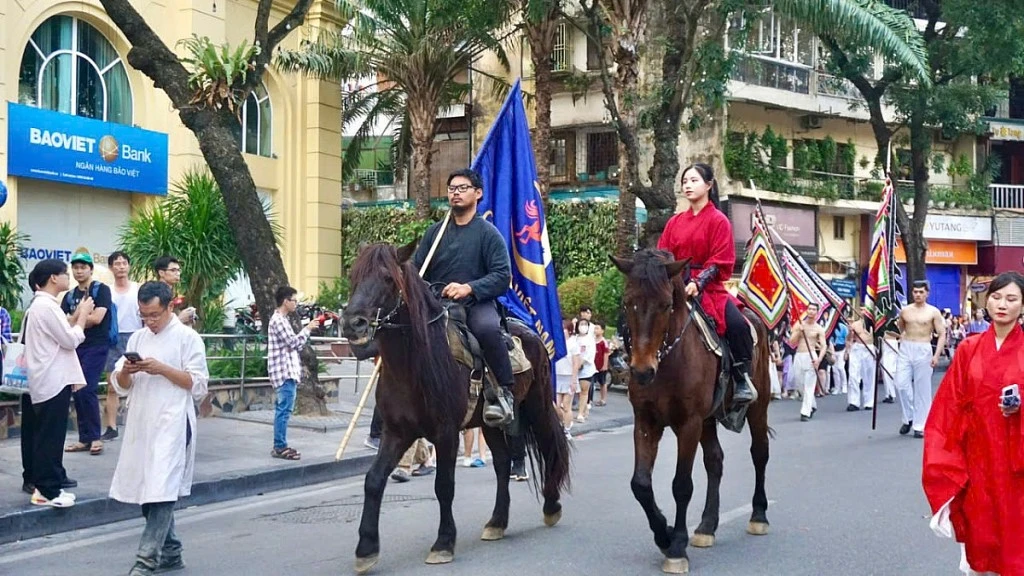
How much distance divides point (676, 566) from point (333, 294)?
62.6 ft

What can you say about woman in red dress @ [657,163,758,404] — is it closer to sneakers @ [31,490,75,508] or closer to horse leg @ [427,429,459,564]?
horse leg @ [427,429,459,564]

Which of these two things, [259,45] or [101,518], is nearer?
[101,518]

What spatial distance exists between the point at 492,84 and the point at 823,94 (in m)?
10.1

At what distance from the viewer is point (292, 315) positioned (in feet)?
44.5

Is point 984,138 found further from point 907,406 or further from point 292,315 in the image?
point 292,315

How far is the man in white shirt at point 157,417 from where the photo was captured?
7065mm

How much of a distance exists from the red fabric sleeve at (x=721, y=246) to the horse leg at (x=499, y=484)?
198cm

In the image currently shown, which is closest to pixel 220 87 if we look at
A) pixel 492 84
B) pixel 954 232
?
pixel 492 84

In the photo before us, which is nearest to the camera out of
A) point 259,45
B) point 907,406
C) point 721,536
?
point 721,536

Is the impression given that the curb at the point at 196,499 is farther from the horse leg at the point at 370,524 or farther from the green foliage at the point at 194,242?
the green foliage at the point at 194,242

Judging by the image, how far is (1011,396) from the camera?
17.6ft

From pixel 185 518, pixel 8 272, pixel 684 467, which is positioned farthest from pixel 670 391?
pixel 8 272

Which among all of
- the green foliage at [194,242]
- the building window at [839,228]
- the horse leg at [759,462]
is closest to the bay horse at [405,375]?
the horse leg at [759,462]

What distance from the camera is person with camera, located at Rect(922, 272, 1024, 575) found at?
537cm
